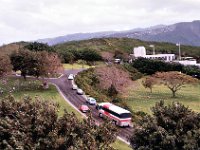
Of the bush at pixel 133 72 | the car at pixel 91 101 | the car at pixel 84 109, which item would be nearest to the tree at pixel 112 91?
the car at pixel 91 101

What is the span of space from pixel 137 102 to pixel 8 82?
1273 inches

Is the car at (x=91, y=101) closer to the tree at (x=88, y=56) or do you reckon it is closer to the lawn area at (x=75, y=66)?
the lawn area at (x=75, y=66)

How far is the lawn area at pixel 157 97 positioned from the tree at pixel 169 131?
145 feet

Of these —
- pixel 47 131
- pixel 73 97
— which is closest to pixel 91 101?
pixel 73 97

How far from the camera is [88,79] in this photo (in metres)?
102

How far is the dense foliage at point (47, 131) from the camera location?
3219 centimetres

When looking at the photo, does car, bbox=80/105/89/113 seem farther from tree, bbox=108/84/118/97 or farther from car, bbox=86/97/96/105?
tree, bbox=108/84/118/97

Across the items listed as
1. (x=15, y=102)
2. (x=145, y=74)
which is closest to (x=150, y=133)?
(x=15, y=102)

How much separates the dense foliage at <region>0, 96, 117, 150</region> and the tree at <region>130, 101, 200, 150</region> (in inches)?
173

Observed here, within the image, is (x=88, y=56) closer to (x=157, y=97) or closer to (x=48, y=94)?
(x=157, y=97)

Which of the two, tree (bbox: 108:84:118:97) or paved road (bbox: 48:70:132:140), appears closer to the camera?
paved road (bbox: 48:70:132:140)

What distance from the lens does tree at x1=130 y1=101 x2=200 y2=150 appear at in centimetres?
3541

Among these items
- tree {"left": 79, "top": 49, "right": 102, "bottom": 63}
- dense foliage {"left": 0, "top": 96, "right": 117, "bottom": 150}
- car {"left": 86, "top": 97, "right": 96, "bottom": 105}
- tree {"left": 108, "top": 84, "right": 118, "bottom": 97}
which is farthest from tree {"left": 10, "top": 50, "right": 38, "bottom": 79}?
tree {"left": 79, "top": 49, "right": 102, "bottom": 63}

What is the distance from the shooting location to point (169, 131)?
37.3 m
